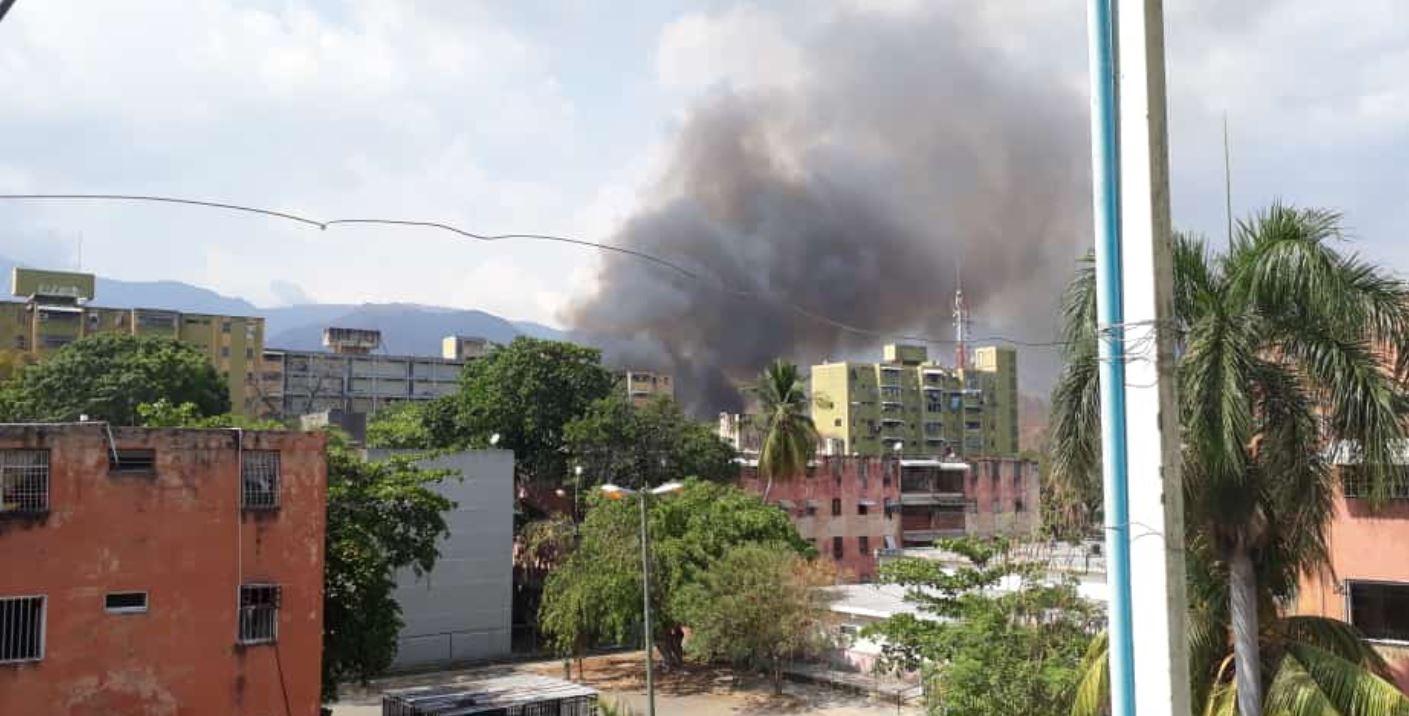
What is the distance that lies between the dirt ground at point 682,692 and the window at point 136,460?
15.7 metres

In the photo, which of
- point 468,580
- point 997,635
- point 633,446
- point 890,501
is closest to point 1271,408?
point 997,635

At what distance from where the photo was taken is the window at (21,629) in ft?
48.5

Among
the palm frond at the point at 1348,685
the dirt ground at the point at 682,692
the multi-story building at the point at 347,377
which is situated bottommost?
the dirt ground at the point at 682,692

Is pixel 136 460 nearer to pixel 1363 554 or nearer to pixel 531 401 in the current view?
pixel 1363 554

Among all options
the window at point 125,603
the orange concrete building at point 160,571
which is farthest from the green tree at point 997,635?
the window at point 125,603

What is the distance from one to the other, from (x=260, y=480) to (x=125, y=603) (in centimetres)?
249

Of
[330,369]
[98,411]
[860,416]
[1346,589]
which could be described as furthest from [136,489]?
[860,416]

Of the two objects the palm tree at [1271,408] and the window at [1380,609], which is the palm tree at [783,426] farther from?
the palm tree at [1271,408]

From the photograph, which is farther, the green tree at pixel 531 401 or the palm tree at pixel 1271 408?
the green tree at pixel 531 401

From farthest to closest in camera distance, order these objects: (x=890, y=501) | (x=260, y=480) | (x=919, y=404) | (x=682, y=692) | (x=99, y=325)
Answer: (x=919, y=404), (x=99, y=325), (x=890, y=501), (x=682, y=692), (x=260, y=480)

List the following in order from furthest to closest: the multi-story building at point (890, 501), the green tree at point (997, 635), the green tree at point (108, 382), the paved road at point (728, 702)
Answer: the green tree at point (108, 382) → the multi-story building at point (890, 501) → the paved road at point (728, 702) → the green tree at point (997, 635)

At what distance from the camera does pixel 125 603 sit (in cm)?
1567

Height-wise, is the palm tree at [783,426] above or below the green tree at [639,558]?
above

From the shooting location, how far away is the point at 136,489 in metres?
15.9
